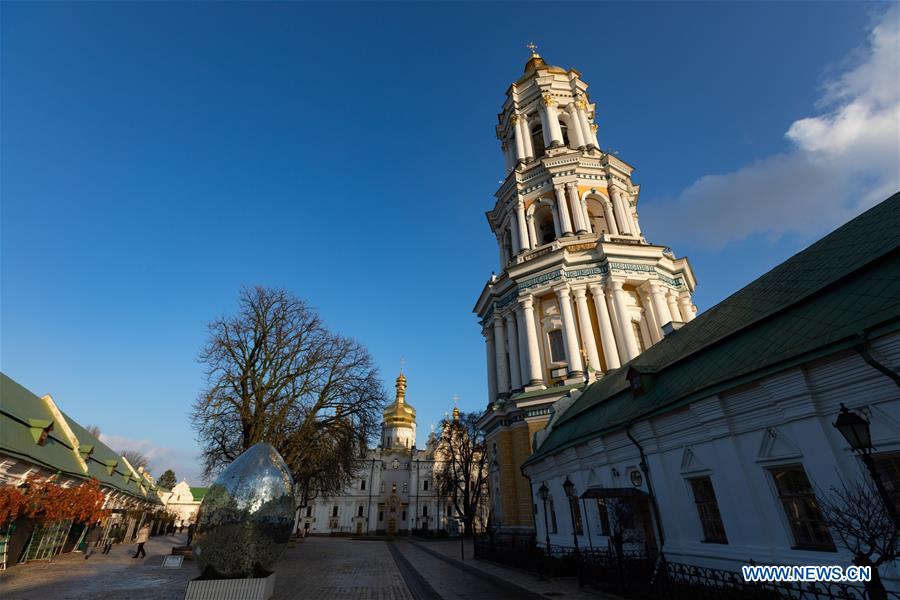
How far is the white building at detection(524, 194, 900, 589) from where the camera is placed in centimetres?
720

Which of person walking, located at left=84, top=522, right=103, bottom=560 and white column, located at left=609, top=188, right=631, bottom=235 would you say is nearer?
person walking, located at left=84, top=522, right=103, bottom=560

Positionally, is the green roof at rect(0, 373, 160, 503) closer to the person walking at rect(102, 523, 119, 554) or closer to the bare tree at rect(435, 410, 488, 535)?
the person walking at rect(102, 523, 119, 554)

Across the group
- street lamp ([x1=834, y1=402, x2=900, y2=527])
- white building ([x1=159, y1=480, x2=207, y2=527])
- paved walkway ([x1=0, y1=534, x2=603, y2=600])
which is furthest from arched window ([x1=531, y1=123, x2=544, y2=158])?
white building ([x1=159, y1=480, x2=207, y2=527])

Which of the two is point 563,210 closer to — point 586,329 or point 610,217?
point 610,217

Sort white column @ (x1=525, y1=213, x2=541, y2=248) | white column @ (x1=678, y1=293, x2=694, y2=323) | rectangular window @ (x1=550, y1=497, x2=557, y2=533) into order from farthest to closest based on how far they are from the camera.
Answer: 1. white column @ (x1=525, y1=213, x2=541, y2=248)
2. white column @ (x1=678, y1=293, x2=694, y2=323)
3. rectangular window @ (x1=550, y1=497, x2=557, y2=533)

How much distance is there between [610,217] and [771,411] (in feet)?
78.7

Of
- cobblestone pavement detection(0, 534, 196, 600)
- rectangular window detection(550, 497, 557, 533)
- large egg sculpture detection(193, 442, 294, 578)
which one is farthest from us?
rectangular window detection(550, 497, 557, 533)

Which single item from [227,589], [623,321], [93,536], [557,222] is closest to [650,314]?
[623,321]

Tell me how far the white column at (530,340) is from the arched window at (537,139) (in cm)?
1553

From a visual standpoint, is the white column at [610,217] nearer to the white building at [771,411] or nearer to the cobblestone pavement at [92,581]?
the white building at [771,411]

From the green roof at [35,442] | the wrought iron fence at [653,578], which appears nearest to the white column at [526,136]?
the wrought iron fence at [653,578]

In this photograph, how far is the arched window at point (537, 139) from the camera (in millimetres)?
36344

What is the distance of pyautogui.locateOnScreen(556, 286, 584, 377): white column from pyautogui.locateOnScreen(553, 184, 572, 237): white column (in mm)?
4974

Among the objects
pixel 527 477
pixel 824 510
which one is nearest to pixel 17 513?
pixel 527 477
